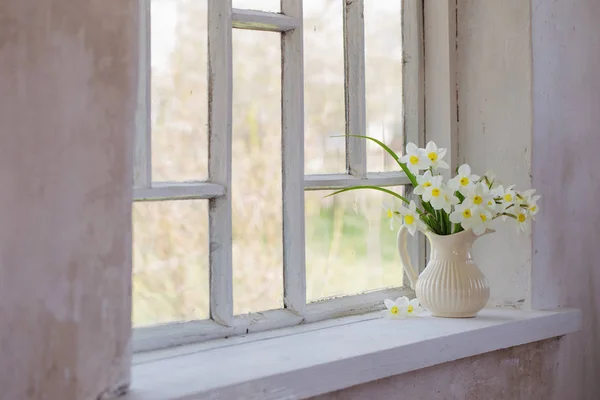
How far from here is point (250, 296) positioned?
1.66 metres

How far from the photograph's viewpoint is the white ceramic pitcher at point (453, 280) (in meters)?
1.72

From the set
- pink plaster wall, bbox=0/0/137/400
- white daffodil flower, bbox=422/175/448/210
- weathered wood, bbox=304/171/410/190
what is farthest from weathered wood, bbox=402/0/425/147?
pink plaster wall, bbox=0/0/137/400

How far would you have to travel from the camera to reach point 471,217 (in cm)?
166

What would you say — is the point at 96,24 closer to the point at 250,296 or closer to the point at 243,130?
the point at 243,130

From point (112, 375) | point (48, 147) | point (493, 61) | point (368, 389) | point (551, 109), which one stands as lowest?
point (368, 389)

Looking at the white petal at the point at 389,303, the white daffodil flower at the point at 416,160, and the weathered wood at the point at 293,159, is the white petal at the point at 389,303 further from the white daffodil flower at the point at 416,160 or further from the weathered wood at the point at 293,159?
the white daffodil flower at the point at 416,160

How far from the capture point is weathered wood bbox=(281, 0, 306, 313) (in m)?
1.69

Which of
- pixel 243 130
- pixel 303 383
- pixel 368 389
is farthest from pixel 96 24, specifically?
pixel 368 389

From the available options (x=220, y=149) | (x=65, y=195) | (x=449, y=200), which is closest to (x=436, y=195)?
(x=449, y=200)

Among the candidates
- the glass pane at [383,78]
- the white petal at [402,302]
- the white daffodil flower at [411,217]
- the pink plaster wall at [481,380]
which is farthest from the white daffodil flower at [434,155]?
the pink plaster wall at [481,380]

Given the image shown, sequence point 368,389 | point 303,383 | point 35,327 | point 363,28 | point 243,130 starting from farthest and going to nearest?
point 363,28 → point 243,130 → point 368,389 → point 303,383 → point 35,327

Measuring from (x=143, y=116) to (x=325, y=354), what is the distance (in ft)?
1.86

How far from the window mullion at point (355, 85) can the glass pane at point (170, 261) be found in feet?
1.45

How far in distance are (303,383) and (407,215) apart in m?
0.55
